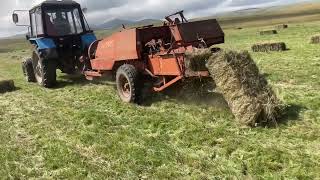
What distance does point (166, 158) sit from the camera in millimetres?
6383

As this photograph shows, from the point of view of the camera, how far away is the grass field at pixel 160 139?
594 centimetres

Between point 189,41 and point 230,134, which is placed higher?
point 189,41

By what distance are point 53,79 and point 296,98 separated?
8280 millimetres

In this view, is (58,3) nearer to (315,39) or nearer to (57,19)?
(57,19)

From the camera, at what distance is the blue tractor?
14094 millimetres

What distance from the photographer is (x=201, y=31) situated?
968 centimetres

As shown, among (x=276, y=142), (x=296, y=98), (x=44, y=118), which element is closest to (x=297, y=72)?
(x=296, y=98)

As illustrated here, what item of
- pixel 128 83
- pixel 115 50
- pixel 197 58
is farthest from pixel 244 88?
pixel 115 50

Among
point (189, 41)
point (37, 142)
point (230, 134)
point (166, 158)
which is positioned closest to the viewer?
point (166, 158)

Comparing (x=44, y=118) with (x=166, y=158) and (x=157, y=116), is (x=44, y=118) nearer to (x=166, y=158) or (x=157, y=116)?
(x=157, y=116)

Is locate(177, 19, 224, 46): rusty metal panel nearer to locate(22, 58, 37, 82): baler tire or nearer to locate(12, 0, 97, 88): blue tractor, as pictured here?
locate(12, 0, 97, 88): blue tractor

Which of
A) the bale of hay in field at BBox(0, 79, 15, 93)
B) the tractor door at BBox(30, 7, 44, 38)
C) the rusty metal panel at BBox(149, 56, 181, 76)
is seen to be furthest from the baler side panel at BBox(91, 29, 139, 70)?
the bale of hay in field at BBox(0, 79, 15, 93)

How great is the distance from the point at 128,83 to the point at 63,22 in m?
5.03

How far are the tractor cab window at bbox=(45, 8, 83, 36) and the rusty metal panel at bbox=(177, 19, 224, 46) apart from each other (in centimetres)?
611
